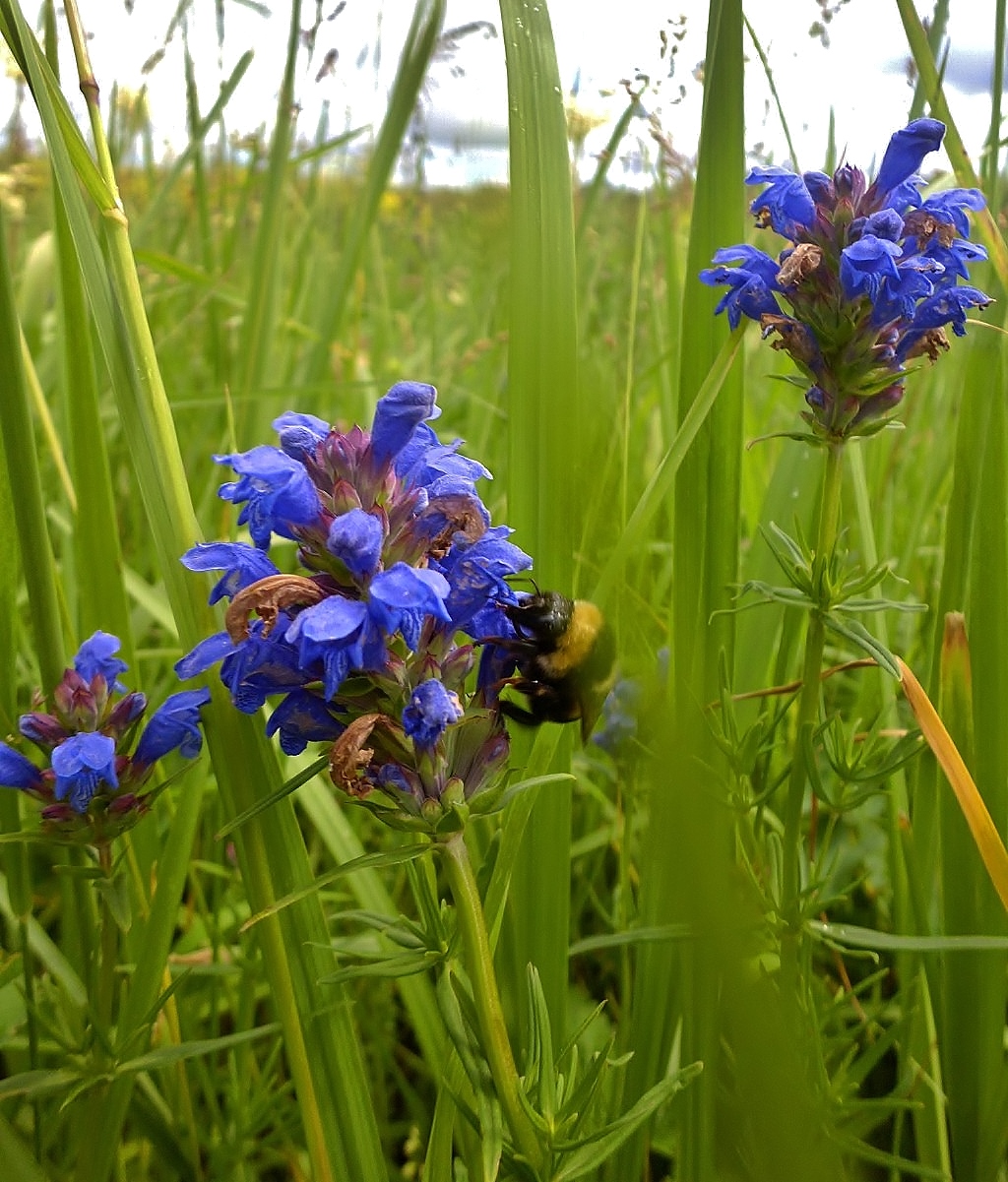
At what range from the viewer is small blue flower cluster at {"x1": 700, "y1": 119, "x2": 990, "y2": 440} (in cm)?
109

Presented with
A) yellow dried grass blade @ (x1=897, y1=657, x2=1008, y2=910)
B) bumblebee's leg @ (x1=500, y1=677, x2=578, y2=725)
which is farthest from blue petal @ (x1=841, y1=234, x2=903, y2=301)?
→ bumblebee's leg @ (x1=500, y1=677, x2=578, y2=725)

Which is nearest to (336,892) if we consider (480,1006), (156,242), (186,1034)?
(186,1034)

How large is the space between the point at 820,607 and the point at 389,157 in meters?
0.83

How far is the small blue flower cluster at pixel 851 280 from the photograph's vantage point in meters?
1.09

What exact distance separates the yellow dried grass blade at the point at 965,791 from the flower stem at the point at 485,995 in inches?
21.2

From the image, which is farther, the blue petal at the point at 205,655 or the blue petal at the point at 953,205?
the blue petal at the point at 953,205

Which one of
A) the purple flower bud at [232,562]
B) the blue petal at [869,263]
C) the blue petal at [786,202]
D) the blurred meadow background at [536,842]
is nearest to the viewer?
the purple flower bud at [232,562]

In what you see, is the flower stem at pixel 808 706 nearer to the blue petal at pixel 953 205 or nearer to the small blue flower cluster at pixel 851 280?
Result: the small blue flower cluster at pixel 851 280

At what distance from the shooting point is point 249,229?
3473 mm

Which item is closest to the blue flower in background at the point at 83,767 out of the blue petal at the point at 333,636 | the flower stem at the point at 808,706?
the blue petal at the point at 333,636

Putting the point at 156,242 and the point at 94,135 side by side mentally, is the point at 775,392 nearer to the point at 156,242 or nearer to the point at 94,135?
the point at 94,135

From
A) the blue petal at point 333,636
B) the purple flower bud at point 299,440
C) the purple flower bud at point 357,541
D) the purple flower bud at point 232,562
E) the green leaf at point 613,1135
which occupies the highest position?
the purple flower bud at point 299,440

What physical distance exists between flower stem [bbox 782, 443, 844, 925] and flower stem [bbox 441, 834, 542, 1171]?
412mm

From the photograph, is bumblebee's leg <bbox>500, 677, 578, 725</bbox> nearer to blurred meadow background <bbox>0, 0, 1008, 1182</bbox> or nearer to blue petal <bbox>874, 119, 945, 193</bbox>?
blurred meadow background <bbox>0, 0, 1008, 1182</bbox>
